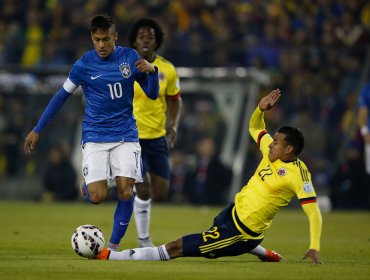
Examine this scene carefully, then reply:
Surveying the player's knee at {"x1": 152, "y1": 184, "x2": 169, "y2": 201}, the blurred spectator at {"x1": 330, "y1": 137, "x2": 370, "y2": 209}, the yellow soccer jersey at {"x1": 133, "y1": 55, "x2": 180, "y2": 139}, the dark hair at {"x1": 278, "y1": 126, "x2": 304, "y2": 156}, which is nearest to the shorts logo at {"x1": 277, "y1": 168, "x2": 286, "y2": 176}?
the dark hair at {"x1": 278, "y1": 126, "x2": 304, "y2": 156}

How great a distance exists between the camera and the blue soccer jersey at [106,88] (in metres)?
10.7

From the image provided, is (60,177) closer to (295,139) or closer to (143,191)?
(143,191)

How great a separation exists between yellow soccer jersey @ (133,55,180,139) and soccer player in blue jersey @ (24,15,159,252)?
1676mm

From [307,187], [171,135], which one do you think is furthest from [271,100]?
[171,135]

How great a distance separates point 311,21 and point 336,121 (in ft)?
10.2

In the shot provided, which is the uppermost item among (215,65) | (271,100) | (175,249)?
(215,65)

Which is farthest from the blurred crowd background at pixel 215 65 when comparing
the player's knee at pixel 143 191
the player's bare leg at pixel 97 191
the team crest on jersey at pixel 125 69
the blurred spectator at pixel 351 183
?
the player's bare leg at pixel 97 191

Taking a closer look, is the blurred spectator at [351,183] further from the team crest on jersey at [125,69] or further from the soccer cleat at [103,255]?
the soccer cleat at [103,255]

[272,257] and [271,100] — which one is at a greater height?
[271,100]

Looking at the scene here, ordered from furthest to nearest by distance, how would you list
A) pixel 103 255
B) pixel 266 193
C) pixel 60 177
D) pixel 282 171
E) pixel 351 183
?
1. pixel 60 177
2. pixel 351 183
3. pixel 103 255
4. pixel 266 193
5. pixel 282 171

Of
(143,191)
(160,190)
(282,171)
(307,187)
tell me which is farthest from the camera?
(160,190)

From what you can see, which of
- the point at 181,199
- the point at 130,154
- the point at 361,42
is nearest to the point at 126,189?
the point at 130,154

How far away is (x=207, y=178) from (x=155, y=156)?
953 centimetres

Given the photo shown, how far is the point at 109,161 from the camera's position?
10.9 metres
